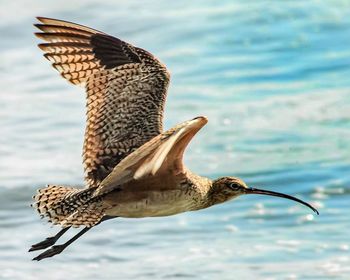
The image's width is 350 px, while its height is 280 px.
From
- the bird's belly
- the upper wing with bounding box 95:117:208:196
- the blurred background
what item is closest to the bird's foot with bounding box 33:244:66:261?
the bird's belly

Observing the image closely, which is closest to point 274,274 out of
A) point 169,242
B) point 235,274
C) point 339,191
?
point 235,274

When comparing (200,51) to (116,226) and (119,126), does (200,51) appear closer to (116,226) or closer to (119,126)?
(116,226)

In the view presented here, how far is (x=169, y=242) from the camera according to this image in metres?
12.1

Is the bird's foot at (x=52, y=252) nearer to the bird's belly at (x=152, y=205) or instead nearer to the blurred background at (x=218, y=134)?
the bird's belly at (x=152, y=205)

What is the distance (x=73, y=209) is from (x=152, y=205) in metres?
0.49

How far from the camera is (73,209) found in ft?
28.2

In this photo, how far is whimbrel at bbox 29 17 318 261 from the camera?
27.9ft

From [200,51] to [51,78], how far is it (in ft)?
7.18

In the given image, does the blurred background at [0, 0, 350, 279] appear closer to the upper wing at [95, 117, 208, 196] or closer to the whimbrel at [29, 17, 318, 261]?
the whimbrel at [29, 17, 318, 261]

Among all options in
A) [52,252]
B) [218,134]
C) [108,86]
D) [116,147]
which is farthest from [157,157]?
[218,134]

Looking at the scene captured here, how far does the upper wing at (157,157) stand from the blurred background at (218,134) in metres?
3.09

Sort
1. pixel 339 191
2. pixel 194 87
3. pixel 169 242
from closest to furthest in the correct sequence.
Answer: pixel 169 242
pixel 339 191
pixel 194 87

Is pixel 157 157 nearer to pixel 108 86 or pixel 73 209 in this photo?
pixel 73 209

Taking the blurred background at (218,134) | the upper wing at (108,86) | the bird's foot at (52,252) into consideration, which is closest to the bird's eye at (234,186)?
the upper wing at (108,86)
